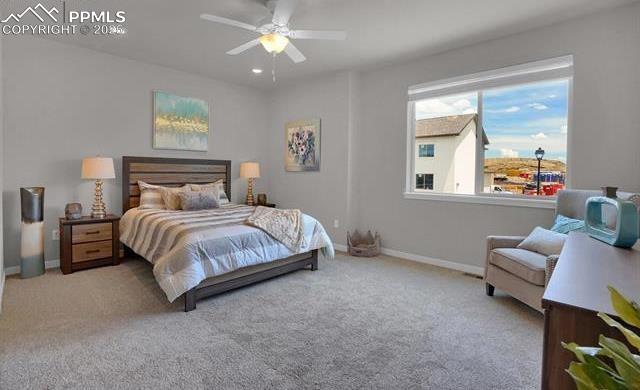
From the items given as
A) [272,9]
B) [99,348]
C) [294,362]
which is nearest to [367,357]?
[294,362]

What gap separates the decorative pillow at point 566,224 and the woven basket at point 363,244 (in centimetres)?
215

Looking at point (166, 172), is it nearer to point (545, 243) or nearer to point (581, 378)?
point (545, 243)

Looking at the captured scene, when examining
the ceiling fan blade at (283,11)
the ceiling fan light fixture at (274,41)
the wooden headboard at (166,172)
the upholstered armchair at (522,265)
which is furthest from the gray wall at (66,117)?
the upholstered armchair at (522,265)

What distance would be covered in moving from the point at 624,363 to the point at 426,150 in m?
4.04

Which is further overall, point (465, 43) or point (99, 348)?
point (465, 43)

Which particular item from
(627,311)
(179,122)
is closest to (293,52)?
(179,122)

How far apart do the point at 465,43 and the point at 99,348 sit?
14.4 ft

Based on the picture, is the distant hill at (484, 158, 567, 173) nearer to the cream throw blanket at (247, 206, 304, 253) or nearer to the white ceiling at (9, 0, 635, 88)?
the white ceiling at (9, 0, 635, 88)

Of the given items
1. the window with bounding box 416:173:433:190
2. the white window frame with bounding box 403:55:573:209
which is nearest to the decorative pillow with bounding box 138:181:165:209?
the white window frame with bounding box 403:55:573:209

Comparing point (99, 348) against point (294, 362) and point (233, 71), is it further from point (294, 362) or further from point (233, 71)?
point (233, 71)

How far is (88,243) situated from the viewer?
374cm

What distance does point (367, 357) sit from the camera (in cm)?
207

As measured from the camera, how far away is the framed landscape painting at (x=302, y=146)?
5195 mm

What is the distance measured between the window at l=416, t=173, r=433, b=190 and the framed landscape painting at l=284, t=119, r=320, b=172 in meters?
1.57
